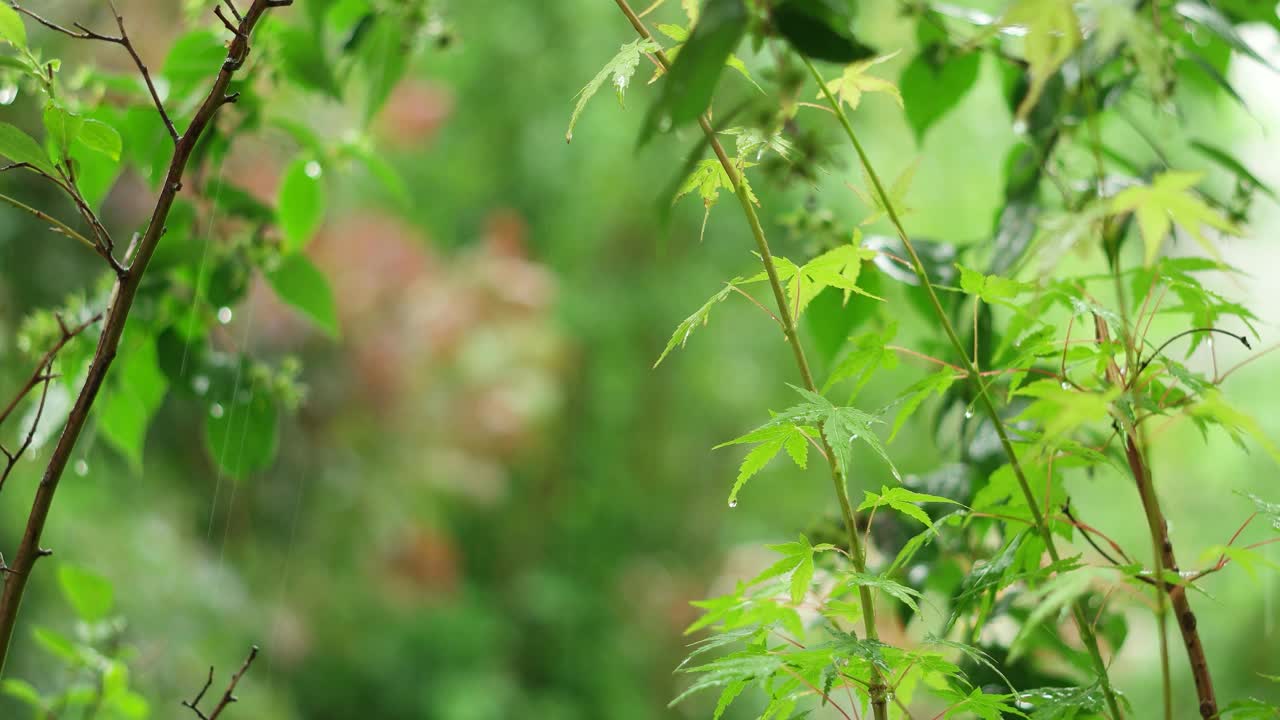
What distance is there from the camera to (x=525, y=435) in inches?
104

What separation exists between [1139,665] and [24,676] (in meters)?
2.46

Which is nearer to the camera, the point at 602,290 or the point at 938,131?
the point at 938,131

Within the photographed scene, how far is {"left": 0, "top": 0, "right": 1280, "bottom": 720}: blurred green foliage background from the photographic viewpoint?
6.97 ft

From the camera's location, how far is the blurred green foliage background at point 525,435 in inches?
83.7

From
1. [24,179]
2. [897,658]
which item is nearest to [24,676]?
[24,179]

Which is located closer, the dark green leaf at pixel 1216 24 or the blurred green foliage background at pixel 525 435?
the dark green leaf at pixel 1216 24

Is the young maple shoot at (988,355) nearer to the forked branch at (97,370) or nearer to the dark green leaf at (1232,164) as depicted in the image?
the dark green leaf at (1232,164)

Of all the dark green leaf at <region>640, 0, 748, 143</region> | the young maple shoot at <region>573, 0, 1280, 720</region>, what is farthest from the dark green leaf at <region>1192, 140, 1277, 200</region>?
the dark green leaf at <region>640, 0, 748, 143</region>

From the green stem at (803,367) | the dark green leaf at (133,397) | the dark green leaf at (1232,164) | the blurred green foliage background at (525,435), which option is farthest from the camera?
the blurred green foliage background at (525,435)

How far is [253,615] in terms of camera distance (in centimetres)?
187

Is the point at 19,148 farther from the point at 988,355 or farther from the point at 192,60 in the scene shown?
the point at 988,355

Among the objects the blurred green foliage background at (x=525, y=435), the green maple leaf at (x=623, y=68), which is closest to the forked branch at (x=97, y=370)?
the green maple leaf at (x=623, y=68)

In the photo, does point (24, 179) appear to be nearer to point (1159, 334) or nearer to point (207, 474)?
point (207, 474)

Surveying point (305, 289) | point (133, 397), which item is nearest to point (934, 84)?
point (305, 289)
